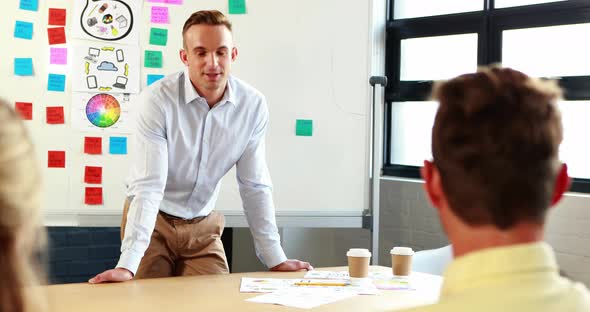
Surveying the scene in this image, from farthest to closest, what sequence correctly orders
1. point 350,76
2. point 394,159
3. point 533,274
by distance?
point 394,159
point 350,76
point 533,274

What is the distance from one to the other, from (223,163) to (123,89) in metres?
0.92

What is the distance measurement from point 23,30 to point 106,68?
1.29ft

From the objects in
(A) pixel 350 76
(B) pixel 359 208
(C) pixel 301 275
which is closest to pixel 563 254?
(B) pixel 359 208

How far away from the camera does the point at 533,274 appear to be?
37.3 inches

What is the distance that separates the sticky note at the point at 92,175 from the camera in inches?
143

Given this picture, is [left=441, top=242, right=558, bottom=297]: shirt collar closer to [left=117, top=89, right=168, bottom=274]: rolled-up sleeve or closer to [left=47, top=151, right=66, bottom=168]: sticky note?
[left=117, top=89, right=168, bottom=274]: rolled-up sleeve

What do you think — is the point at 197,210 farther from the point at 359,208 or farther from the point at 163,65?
the point at 359,208

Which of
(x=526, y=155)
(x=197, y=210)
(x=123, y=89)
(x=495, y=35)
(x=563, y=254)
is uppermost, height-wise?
(x=495, y=35)

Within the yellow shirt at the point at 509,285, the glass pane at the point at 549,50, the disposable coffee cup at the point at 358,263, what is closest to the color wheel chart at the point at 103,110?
the disposable coffee cup at the point at 358,263

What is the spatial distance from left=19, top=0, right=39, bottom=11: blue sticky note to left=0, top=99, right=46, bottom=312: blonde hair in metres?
2.99

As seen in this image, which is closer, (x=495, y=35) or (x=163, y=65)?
(x=163, y=65)

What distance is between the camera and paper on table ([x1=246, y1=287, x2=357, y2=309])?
211 centimetres

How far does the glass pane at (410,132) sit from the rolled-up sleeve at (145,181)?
2.15 meters

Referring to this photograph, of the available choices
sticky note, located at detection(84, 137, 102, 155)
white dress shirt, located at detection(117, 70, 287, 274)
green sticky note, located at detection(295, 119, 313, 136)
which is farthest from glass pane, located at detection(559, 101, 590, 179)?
sticky note, located at detection(84, 137, 102, 155)
